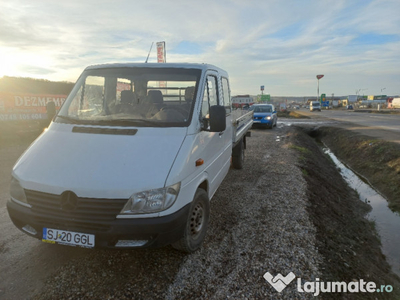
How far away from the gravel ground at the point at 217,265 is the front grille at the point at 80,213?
2.20ft

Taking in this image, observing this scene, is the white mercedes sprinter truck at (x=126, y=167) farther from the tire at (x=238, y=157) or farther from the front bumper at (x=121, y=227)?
the tire at (x=238, y=157)

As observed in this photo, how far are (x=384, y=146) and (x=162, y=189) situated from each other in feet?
36.2

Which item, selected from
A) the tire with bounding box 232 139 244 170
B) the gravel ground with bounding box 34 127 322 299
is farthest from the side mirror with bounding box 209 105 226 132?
the tire with bounding box 232 139 244 170

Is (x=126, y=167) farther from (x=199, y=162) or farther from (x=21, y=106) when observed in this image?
(x=21, y=106)

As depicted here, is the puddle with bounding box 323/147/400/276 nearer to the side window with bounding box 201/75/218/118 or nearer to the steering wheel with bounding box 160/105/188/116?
the side window with bounding box 201/75/218/118

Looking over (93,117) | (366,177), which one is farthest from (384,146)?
(93,117)

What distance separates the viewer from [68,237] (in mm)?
2764

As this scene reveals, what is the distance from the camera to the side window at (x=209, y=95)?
12.5ft

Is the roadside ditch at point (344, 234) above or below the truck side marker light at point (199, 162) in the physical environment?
below

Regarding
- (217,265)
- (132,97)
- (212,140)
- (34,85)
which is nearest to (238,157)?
(212,140)

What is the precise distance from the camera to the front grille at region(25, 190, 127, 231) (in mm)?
2654

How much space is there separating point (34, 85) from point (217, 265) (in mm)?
35030

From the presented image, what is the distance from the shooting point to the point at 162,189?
2.67m

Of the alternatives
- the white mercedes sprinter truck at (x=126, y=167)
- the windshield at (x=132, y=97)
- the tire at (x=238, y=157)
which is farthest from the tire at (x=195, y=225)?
the tire at (x=238, y=157)
